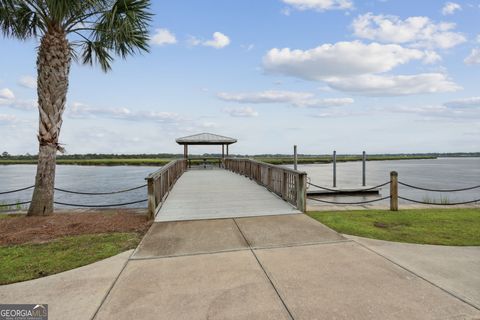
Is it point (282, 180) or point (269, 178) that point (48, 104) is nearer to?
point (282, 180)

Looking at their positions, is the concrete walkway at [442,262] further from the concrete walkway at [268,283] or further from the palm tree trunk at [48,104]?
the palm tree trunk at [48,104]

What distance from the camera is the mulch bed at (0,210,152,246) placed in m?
5.09

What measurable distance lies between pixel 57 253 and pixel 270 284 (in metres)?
3.43

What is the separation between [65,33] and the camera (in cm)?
692

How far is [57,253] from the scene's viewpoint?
4156mm

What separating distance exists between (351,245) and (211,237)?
243 cm

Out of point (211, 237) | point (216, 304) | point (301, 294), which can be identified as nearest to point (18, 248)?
point (211, 237)

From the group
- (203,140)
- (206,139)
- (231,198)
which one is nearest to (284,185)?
(231,198)

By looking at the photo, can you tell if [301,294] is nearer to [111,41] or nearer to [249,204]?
[249,204]

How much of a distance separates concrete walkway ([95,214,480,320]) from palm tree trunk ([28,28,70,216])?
13.4ft

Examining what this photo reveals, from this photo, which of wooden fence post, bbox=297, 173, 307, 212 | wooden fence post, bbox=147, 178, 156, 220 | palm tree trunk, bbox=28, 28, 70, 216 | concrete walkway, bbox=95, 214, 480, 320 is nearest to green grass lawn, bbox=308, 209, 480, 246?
wooden fence post, bbox=297, 173, 307, 212

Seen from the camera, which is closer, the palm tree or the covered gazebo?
the palm tree

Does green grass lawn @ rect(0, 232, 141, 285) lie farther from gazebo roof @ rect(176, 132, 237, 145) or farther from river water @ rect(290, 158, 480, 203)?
gazebo roof @ rect(176, 132, 237, 145)

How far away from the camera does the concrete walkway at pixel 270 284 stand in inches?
100
